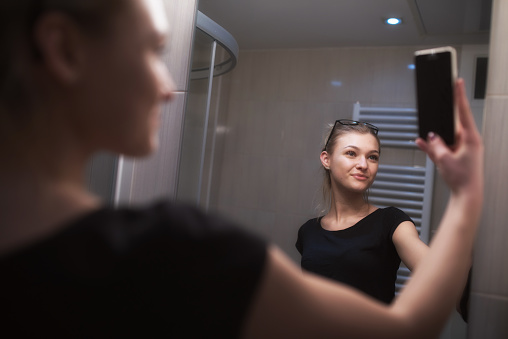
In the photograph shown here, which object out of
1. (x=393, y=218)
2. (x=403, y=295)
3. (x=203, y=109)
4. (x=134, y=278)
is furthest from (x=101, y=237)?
(x=203, y=109)

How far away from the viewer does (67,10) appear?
1.33ft

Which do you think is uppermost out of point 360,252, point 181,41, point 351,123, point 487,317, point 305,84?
point 181,41

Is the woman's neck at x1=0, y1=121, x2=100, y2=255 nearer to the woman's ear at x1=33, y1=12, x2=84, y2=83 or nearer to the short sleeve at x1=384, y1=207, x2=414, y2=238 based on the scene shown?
the woman's ear at x1=33, y1=12, x2=84, y2=83

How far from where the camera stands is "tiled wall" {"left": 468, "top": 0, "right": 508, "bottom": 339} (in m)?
1.02

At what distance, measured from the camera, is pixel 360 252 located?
1.16m

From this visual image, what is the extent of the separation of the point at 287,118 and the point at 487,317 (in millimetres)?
678

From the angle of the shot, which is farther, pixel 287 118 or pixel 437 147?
pixel 287 118

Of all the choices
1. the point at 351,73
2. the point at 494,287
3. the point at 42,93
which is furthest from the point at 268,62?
the point at 42,93

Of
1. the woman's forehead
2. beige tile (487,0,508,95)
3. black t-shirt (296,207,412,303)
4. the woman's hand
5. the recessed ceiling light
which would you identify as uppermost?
the recessed ceiling light

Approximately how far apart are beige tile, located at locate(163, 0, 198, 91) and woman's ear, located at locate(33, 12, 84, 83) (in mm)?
1001

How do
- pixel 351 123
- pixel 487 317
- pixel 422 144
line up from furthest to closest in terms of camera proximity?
pixel 351 123, pixel 487 317, pixel 422 144

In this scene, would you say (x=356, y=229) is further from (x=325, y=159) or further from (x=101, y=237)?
(x=101, y=237)

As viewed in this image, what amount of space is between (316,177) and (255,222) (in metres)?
0.21

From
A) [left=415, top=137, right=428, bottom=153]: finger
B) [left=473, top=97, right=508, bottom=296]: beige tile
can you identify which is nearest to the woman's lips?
[left=473, top=97, right=508, bottom=296]: beige tile
